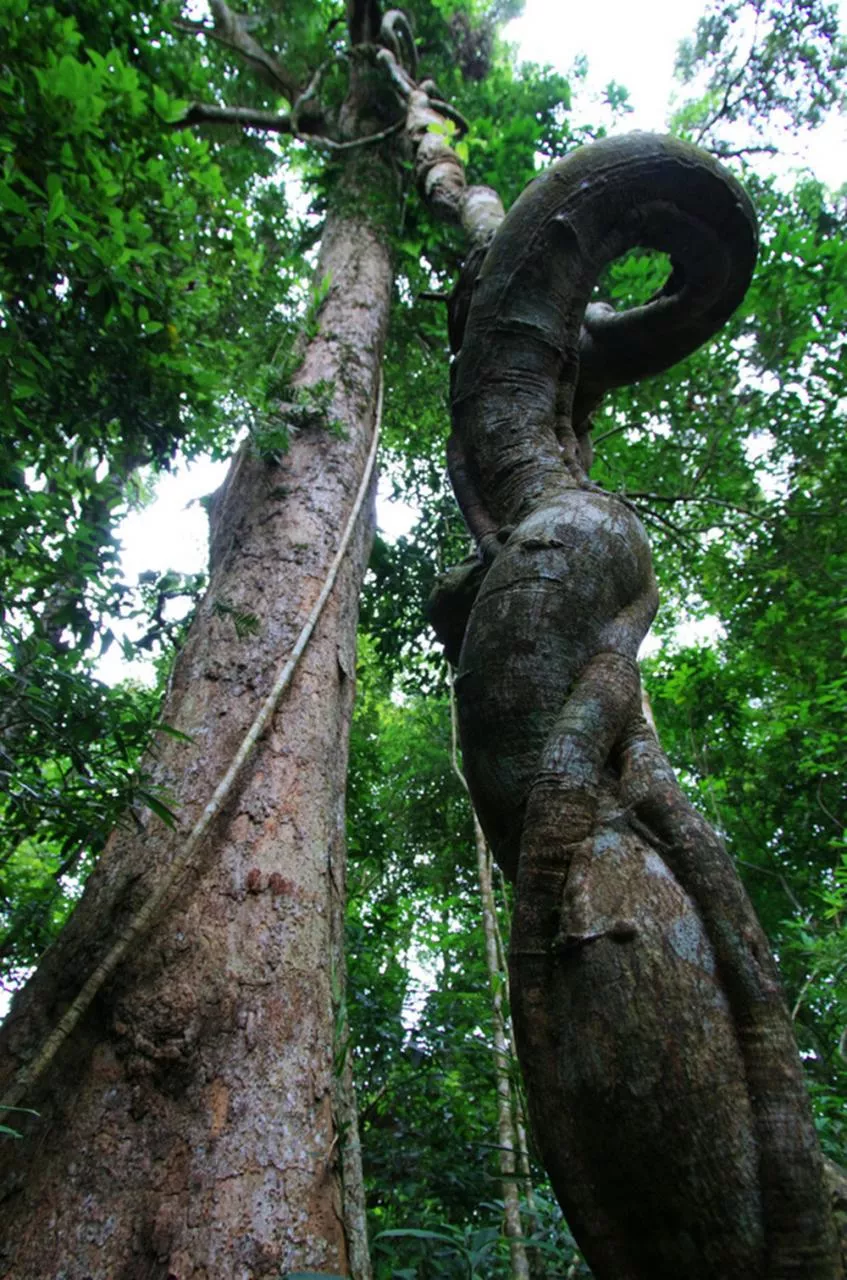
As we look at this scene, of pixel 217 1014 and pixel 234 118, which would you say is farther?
pixel 234 118

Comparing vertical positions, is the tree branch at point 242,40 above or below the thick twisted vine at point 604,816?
above

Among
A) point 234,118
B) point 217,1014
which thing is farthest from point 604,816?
point 234,118

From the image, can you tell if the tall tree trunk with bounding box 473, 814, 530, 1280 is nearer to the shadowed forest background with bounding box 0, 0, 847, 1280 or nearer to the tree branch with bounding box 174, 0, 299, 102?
the shadowed forest background with bounding box 0, 0, 847, 1280

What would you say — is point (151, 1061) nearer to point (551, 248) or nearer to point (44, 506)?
point (44, 506)

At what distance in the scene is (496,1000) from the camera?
2.96 metres

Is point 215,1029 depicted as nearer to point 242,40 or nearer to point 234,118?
point 234,118

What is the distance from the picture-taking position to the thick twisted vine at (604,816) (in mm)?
813

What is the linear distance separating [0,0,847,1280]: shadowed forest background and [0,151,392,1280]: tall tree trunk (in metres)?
0.10

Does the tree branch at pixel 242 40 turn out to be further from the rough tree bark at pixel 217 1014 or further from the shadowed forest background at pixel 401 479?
the rough tree bark at pixel 217 1014

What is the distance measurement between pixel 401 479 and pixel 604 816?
5.48m

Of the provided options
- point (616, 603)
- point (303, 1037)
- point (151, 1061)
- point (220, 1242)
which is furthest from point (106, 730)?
point (616, 603)

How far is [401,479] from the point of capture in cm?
630

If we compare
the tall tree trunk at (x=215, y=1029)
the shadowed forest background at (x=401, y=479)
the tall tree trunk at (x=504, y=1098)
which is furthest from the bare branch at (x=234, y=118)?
the tall tree trunk at (x=504, y=1098)

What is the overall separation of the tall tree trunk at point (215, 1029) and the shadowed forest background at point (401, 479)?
0.34ft
